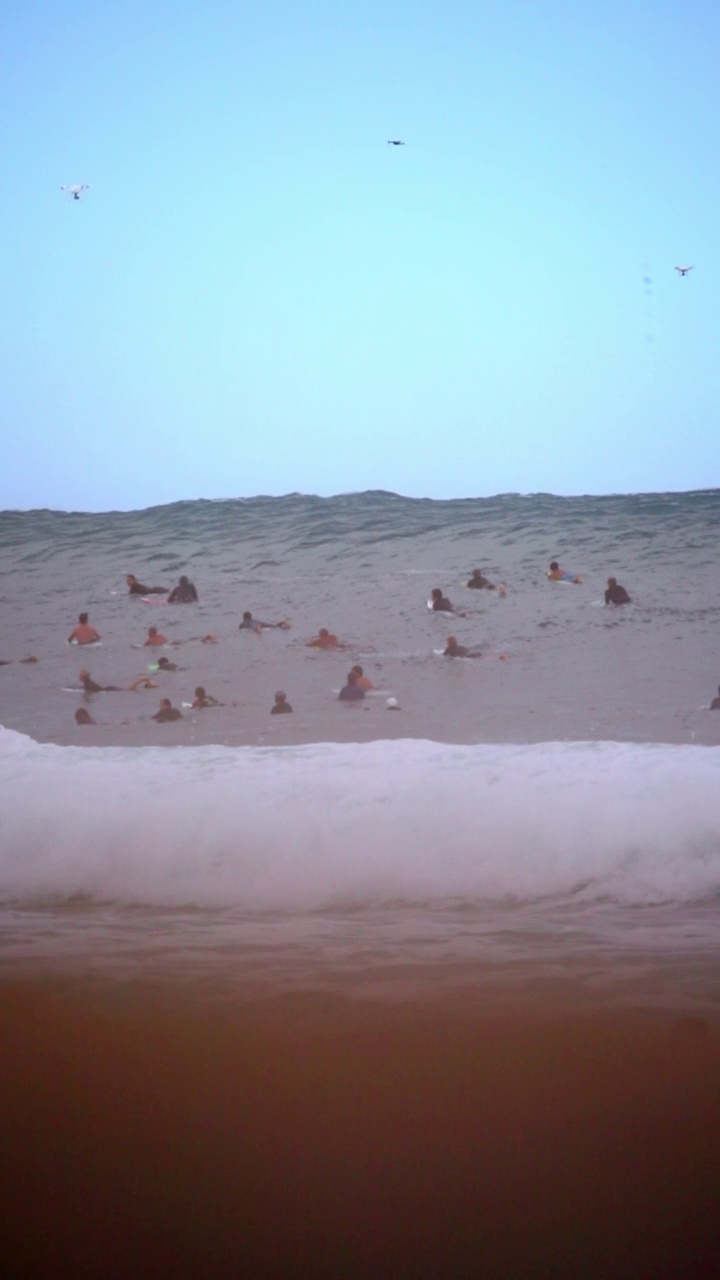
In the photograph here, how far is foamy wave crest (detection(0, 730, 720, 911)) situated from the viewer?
2.49m

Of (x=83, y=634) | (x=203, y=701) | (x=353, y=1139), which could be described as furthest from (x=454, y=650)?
(x=353, y=1139)

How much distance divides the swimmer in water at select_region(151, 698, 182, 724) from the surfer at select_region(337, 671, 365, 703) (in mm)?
639

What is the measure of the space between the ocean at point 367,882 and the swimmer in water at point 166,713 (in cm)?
4

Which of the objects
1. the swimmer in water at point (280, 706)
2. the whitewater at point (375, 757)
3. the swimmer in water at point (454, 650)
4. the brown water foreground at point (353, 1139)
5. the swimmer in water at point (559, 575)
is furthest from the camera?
the swimmer in water at point (559, 575)

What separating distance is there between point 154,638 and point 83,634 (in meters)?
0.31

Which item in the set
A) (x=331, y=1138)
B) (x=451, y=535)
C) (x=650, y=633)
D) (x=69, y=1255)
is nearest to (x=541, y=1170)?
(x=331, y=1138)

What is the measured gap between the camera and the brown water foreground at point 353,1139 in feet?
3.88

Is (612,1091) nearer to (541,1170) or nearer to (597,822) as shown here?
(541,1170)

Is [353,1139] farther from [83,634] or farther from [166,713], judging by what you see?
[83,634]

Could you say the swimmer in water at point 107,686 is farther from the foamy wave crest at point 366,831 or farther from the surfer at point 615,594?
the surfer at point 615,594

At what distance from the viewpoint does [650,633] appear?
13.2 ft

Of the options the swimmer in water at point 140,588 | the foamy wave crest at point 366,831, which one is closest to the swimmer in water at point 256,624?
the swimmer in water at point 140,588

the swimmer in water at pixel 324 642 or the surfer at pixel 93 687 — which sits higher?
the swimmer in water at pixel 324 642

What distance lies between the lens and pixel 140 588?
14.6ft
